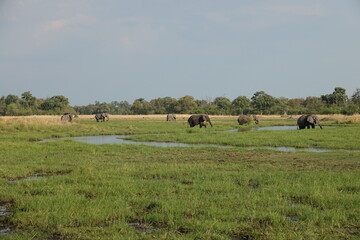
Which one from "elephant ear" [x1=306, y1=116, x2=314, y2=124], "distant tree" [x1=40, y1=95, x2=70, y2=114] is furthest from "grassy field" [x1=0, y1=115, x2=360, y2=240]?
"distant tree" [x1=40, y1=95, x2=70, y2=114]

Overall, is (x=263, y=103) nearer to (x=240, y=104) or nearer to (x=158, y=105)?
(x=240, y=104)

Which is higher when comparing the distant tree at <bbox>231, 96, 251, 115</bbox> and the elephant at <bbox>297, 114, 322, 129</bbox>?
the distant tree at <bbox>231, 96, 251, 115</bbox>

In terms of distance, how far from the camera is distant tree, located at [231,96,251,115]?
92.8 meters

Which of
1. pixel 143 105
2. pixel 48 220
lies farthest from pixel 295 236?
pixel 143 105

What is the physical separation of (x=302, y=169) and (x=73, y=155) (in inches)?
366

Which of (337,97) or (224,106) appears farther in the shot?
(224,106)

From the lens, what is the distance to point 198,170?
10648mm

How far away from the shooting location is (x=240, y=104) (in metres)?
93.0

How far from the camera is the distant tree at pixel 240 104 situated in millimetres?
92812

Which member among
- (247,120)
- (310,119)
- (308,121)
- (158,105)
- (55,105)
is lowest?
(247,120)

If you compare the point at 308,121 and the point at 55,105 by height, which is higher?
the point at 55,105

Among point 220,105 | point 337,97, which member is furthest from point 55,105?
point 337,97

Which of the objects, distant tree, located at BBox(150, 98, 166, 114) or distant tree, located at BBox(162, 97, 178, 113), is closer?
distant tree, located at BBox(162, 97, 178, 113)

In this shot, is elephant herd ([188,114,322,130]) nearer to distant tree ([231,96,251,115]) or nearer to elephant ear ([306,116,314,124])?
elephant ear ([306,116,314,124])
